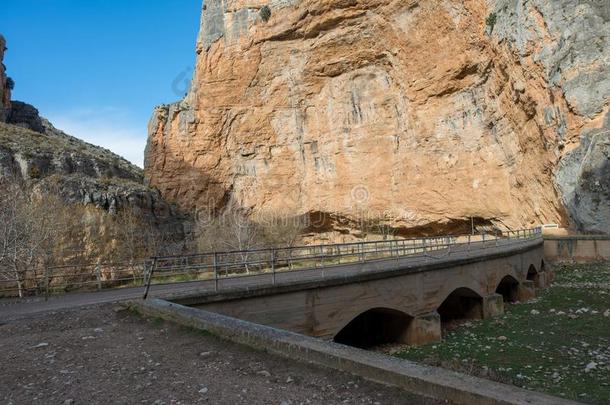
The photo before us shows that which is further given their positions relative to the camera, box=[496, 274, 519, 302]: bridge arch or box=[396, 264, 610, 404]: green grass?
box=[496, 274, 519, 302]: bridge arch

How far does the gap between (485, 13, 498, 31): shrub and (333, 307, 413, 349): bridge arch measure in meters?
28.1

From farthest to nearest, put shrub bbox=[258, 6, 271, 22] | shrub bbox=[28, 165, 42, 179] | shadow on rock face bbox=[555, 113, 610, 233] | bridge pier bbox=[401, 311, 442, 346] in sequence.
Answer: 1. shrub bbox=[258, 6, 271, 22]
2. shrub bbox=[28, 165, 42, 179]
3. shadow on rock face bbox=[555, 113, 610, 233]
4. bridge pier bbox=[401, 311, 442, 346]

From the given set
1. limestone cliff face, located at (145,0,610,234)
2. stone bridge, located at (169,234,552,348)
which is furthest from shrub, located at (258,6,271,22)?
stone bridge, located at (169,234,552,348)

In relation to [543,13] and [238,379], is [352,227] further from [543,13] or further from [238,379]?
[238,379]

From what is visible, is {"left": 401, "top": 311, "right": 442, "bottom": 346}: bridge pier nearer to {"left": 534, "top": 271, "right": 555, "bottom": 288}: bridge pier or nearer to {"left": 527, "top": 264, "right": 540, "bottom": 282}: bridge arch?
{"left": 527, "top": 264, "right": 540, "bottom": 282}: bridge arch

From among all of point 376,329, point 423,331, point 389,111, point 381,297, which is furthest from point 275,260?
point 389,111

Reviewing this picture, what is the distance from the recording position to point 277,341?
19.1 feet

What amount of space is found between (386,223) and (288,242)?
1038 cm

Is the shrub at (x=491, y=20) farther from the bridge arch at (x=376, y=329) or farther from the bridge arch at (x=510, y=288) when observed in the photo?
the bridge arch at (x=376, y=329)

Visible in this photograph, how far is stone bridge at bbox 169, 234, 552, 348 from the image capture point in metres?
10.8

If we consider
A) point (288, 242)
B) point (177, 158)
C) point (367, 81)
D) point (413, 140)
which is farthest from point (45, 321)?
point (177, 158)

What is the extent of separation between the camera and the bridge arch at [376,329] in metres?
15.4

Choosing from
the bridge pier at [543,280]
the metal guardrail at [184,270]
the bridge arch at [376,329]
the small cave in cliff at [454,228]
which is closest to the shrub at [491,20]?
the metal guardrail at [184,270]

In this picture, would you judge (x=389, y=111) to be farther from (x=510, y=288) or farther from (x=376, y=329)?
(x=376, y=329)
